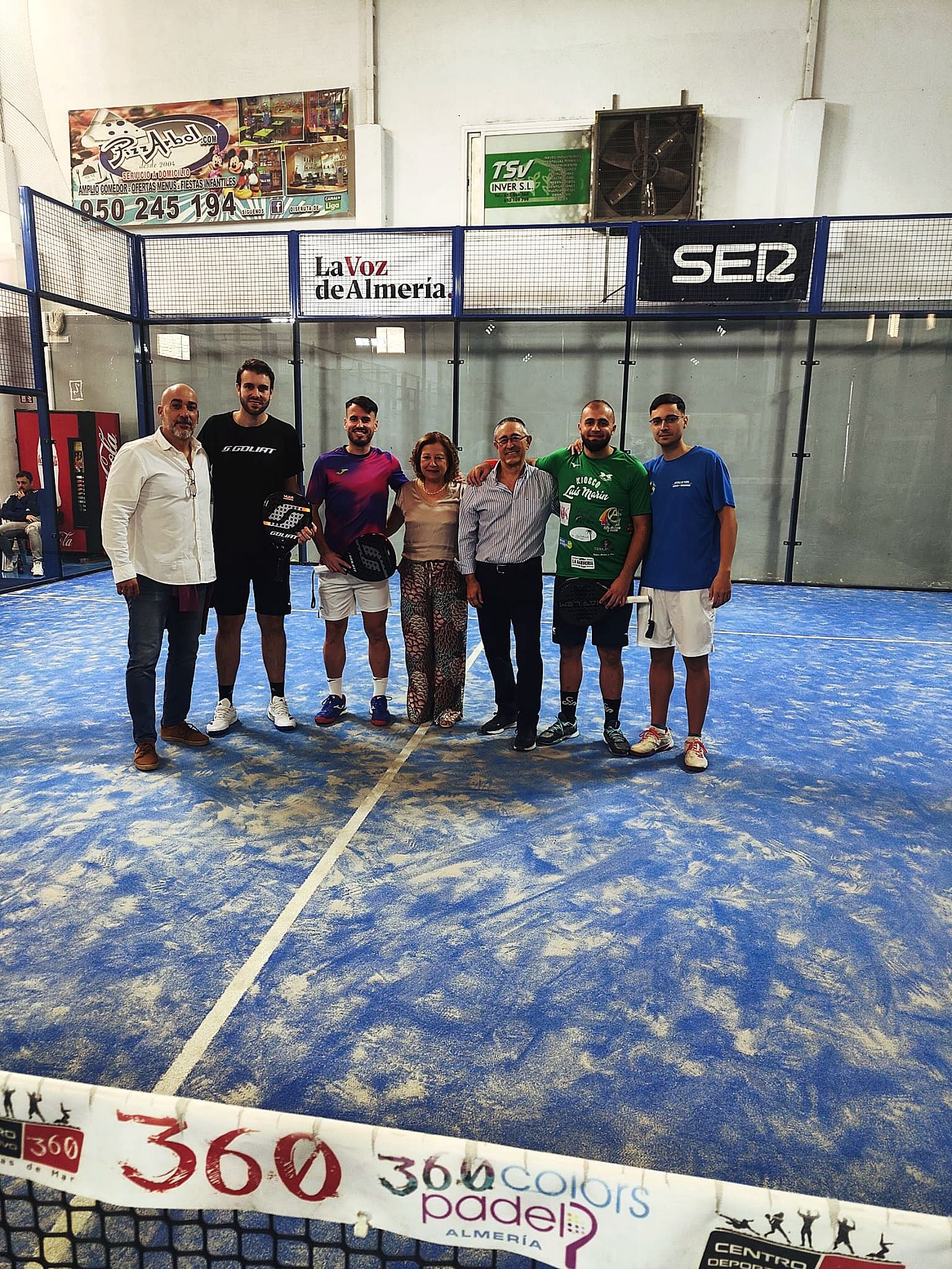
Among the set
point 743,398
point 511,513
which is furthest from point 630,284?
point 511,513

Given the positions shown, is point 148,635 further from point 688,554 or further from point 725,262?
point 725,262

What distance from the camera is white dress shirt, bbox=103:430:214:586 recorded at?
140 inches

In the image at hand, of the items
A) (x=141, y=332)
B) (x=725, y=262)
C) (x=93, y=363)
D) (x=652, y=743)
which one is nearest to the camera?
(x=652, y=743)

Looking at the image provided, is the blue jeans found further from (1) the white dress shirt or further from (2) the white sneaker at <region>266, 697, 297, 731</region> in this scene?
(2) the white sneaker at <region>266, 697, 297, 731</region>

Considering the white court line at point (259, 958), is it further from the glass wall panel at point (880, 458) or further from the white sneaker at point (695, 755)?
the glass wall panel at point (880, 458)

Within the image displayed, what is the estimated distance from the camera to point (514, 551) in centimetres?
409

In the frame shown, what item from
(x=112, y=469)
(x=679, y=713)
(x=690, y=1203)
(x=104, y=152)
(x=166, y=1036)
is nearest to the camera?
(x=690, y=1203)

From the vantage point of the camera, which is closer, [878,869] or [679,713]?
[878,869]

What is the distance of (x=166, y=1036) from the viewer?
2.03 metres

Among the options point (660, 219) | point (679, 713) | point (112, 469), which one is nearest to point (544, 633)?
point (679, 713)

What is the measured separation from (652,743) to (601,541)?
1025 millimetres

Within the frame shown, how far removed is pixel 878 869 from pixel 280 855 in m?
2.14

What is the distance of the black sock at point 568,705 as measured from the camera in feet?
14.1

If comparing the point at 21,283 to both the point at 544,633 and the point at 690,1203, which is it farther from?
the point at 690,1203
